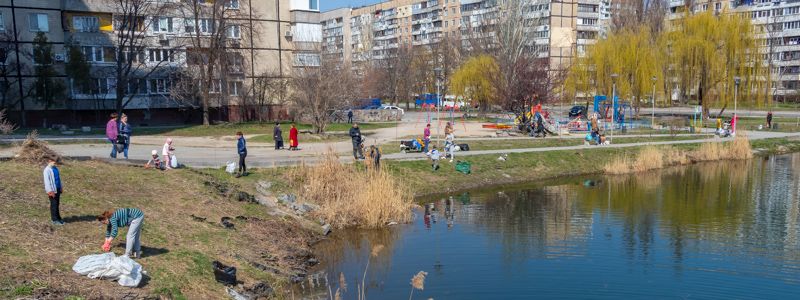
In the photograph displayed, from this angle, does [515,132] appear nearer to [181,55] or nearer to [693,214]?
[693,214]

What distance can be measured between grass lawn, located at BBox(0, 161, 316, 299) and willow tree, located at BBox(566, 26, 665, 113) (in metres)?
41.0

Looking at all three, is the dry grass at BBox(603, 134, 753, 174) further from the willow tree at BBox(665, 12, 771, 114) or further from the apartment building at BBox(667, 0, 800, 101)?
the apartment building at BBox(667, 0, 800, 101)

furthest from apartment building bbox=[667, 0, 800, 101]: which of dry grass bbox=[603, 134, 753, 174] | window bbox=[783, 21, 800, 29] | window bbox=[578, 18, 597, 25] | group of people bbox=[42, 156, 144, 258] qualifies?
group of people bbox=[42, 156, 144, 258]

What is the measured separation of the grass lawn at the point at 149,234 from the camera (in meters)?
11.2

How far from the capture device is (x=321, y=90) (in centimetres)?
3772

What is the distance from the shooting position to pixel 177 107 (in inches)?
2014

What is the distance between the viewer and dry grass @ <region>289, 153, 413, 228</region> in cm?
1941

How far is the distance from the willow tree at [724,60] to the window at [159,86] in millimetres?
42192

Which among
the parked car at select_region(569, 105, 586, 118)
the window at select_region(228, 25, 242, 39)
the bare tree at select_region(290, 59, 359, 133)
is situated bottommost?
the parked car at select_region(569, 105, 586, 118)

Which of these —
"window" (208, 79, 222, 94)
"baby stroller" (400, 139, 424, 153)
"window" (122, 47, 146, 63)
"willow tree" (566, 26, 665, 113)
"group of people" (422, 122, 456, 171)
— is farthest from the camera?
"willow tree" (566, 26, 665, 113)

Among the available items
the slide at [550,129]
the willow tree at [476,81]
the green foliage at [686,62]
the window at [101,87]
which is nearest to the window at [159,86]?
the window at [101,87]

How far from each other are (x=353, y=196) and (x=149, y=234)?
22.5 ft

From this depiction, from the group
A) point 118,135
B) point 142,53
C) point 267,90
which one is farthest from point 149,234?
point 267,90

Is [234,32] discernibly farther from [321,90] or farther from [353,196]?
[353,196]
